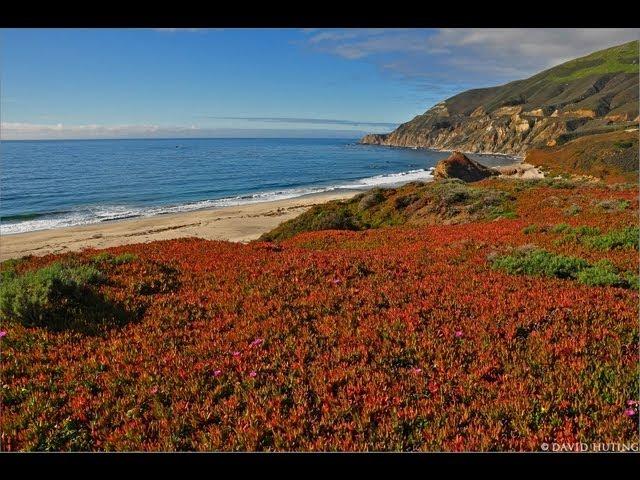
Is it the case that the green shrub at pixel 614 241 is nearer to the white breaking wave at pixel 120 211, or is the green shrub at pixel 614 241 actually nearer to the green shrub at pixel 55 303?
the green shrub at pixel 55 303

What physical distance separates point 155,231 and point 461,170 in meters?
47.9

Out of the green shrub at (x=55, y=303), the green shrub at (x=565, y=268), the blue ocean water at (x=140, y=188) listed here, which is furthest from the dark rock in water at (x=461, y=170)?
the green shrub at (x=55, y=303)

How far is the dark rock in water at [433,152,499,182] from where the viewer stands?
6569cm

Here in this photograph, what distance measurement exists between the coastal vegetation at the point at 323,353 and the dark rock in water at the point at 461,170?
185 ft

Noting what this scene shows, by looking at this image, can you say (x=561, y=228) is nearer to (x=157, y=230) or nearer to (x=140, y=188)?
(x=157, y=230)

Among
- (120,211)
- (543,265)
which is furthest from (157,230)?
(543,265)

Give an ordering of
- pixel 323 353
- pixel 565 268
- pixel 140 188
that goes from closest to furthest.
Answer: pixel 323 353 → pixel 565 268 → pixel 140 188

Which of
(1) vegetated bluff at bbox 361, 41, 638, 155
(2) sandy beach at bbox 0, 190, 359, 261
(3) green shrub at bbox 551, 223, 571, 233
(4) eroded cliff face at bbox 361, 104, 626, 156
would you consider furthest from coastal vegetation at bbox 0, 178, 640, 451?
(4) eroded cliff face at bbox 361, 104, 626, 156

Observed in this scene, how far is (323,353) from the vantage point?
244 inches

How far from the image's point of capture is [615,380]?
510 cm

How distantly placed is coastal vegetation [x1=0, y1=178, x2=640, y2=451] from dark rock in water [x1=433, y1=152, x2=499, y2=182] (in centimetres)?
5627

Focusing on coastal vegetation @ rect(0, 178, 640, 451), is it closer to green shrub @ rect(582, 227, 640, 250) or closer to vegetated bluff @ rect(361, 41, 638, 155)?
green shrub @ rect(582, 227, 640, 250)

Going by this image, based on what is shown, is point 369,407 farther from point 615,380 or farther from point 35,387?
point 35,387
